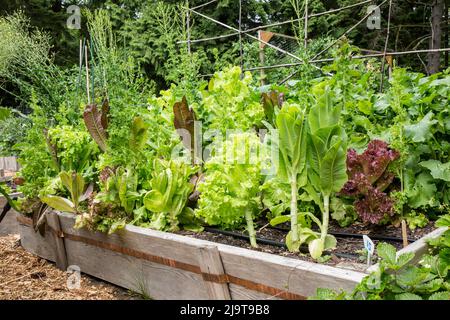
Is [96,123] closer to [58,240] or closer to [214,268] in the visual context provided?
[58,240]

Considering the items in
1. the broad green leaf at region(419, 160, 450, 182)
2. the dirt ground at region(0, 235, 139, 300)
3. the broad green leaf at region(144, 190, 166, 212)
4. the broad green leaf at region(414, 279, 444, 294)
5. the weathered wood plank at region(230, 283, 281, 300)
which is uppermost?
the broad green leaf at region(419, 160, 450, 182)

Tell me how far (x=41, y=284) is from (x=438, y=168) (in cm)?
221

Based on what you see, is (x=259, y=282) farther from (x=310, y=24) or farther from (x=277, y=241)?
(x=310, y=24)

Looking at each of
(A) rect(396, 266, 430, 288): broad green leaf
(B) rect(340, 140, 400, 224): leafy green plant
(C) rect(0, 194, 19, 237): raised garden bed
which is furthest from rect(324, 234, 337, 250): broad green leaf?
(C) rect(0, 194, 19, 237): raised garden bed

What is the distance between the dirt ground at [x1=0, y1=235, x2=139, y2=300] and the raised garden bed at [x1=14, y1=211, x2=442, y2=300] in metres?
0.06

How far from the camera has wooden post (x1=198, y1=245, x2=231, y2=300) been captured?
1.78 metres

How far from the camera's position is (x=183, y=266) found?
1982 millimetres

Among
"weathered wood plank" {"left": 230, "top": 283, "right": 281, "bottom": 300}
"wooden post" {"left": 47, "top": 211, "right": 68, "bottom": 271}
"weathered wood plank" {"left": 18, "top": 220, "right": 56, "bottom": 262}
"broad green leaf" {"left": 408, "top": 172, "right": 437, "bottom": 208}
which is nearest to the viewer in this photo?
"weathered wood plank" {"left": 230, "top": 283, "right": 281, "bottom": 300}

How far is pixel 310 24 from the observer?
9.54 metres

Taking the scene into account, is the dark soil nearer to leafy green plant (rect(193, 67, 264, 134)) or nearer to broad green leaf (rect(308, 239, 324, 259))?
broad green leaf (rect(308, 239, 324, 259))

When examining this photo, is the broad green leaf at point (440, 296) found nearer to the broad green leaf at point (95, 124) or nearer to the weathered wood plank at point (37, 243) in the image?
the broad green leaf at point (95, 124)

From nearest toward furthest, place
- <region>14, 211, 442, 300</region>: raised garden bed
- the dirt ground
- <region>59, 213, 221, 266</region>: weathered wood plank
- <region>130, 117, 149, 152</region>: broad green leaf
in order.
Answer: <region>14, 211, 442, 300</region>: raised garden bed, <region>59, 213, 221, 266</region>: weathered wood plank, the dirt ground, <region>130, 117, 149, 152</region>: broad green leaf

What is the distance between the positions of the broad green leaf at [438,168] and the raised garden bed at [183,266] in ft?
0.94

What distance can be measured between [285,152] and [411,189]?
734 millimetres
